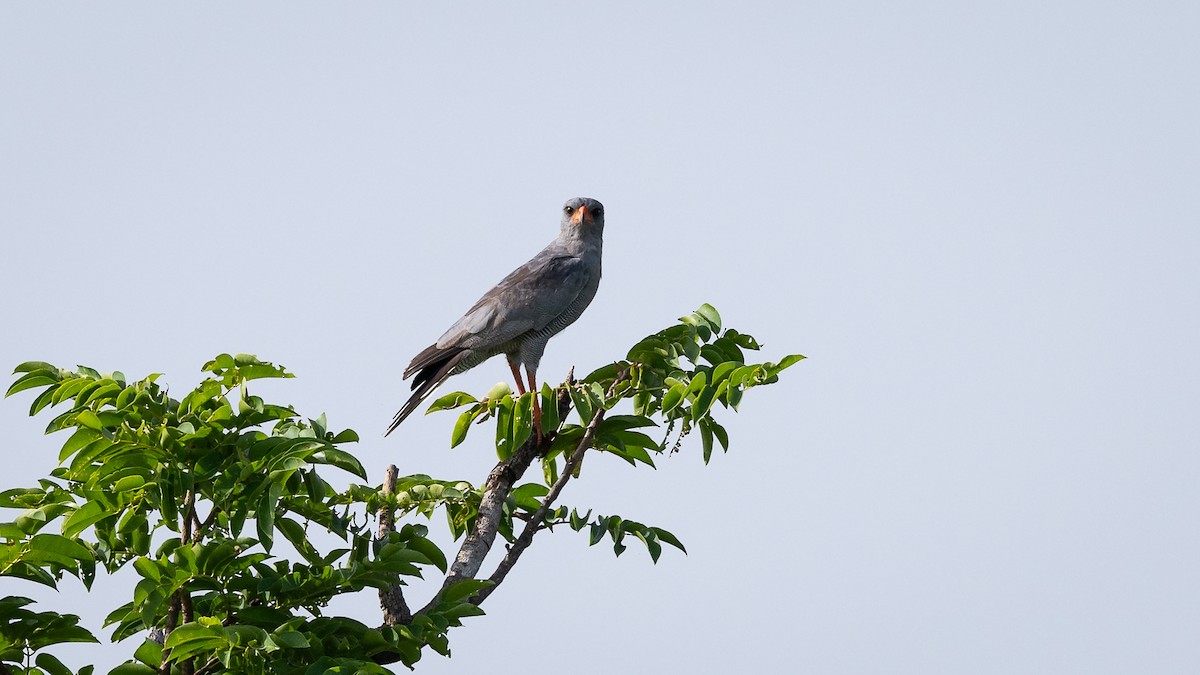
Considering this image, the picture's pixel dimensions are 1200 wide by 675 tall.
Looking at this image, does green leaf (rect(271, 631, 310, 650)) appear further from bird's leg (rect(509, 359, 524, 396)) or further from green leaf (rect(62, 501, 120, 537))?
bird's leg (rect(509, 359, 524, 396))

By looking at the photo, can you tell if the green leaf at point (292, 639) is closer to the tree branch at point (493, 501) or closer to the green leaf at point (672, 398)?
the tree branch at point (493, 501)

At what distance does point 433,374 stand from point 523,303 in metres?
0.85

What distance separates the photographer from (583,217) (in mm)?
8633

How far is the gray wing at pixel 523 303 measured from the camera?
7.41 meters

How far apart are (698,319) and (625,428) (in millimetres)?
528

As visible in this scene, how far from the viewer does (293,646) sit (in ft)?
12.2

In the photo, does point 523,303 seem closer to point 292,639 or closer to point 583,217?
point 583,217

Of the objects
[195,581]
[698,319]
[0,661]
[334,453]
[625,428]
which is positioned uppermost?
[698,319]

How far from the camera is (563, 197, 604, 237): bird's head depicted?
8633 millimetres

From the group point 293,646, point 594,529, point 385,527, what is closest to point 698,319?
point 594,529

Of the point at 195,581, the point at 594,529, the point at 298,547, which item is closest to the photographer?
the point at 195,581

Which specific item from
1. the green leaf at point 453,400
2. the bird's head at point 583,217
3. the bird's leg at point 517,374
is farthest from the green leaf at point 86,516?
the bird's head at point 583,217

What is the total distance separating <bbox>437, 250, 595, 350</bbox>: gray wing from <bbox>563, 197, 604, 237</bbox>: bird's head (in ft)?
1.29

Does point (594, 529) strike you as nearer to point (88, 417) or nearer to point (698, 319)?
point (698, 319)
